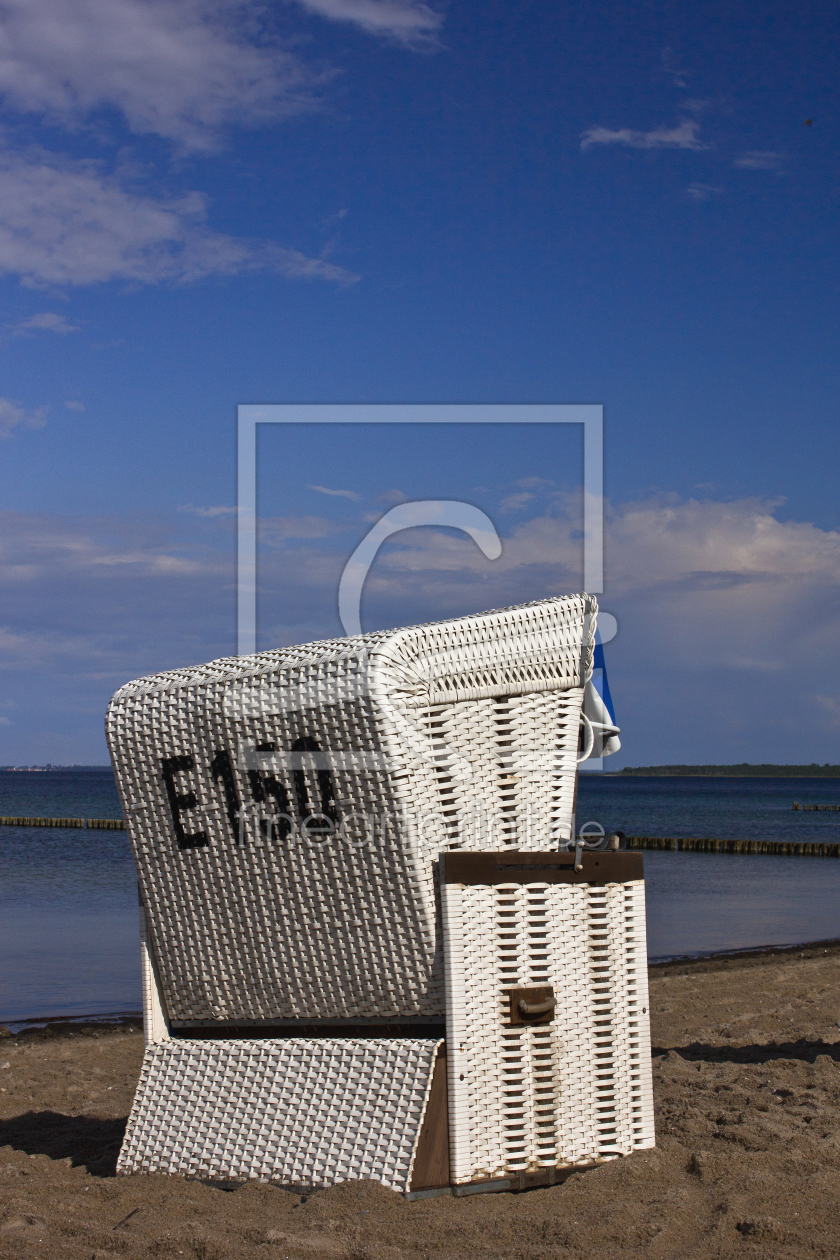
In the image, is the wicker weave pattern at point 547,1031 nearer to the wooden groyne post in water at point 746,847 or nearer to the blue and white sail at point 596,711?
the blue and white sail at point 596,711

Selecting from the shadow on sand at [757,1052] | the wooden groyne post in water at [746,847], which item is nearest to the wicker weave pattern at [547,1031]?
the shadow on sand at [757,1052]

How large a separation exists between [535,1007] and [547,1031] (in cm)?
12

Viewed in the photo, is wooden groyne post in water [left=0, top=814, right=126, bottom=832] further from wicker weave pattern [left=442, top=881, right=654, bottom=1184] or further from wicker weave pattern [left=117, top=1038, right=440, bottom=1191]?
wicker weave pattern [left=442, top=881, right=654, bottom=1184]

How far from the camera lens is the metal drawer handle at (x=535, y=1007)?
345 centimetres

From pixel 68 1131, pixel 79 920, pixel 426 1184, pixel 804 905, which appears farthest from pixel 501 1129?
pixel 804 905

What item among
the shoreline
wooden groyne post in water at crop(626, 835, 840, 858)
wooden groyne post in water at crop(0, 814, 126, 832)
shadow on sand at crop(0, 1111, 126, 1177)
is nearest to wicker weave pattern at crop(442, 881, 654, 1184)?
shadow on sand at crop(0, 1111, 126, 1177)

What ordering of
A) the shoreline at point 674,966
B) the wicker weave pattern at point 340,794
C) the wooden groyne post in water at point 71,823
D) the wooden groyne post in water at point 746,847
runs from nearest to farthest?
the wicker weave pattern at point 340,794 → the shoreline at point 674,966 → the wooden groyne post in water at point 746,847 → the wooden groyne post in water at point 71,823

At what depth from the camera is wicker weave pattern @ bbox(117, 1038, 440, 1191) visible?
131 inches

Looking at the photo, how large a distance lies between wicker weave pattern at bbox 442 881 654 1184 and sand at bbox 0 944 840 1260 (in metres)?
0.13

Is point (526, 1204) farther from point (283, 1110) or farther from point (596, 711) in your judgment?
point (596, 711)

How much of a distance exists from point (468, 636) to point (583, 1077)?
157cm

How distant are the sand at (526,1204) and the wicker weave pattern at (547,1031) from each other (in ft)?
0.44

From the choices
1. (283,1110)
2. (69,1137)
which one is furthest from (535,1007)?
(69,1137)

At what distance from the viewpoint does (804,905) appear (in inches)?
716
